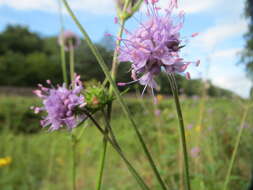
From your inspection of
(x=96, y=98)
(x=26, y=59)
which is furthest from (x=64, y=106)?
(x=26, y=59)

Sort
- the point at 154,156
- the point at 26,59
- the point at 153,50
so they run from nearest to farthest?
the point at 153,50 → the point at 154,156 → the point at 26,59

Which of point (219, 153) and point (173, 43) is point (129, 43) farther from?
point (219, 153)

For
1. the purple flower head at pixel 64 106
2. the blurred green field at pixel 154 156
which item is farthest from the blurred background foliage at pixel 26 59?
the purple flower head at pixel 64 106

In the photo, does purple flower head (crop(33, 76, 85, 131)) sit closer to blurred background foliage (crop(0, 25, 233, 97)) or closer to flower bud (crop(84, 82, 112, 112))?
flower bud (crop(84, 82, 112, 112))

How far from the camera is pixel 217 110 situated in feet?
8.77

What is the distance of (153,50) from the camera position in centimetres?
37

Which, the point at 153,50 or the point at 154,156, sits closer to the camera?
the point at 153,50

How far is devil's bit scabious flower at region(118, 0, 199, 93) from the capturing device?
37 cm

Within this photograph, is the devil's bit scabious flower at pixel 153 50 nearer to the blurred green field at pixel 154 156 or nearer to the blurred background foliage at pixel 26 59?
the blurred green field at pixel 154 156

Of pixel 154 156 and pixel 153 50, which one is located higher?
pixel 153 50

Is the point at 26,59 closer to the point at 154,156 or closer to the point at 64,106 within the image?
the point at 154,156

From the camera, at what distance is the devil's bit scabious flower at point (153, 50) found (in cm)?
37

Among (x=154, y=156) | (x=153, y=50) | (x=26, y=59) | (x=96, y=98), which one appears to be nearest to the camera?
(x=153, y=50)

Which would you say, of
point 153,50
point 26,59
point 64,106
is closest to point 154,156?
point 64,106
